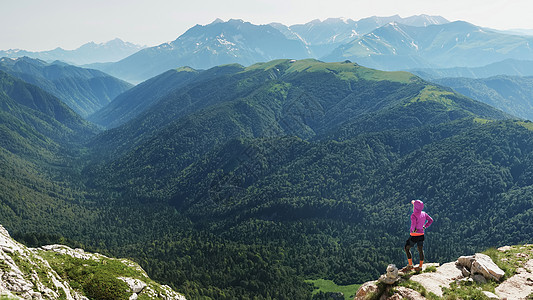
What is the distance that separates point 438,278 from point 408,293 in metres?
5.92

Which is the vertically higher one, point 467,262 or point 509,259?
point 467,262

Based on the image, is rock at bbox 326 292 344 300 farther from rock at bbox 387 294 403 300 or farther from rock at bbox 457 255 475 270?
rock at bbox 387 294 403 300

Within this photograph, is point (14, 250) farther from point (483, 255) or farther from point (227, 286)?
point (227, 286)

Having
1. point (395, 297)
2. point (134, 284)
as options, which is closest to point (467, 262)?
point (395, 297)

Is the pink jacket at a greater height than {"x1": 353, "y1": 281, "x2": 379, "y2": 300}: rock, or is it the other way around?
the pink jacket

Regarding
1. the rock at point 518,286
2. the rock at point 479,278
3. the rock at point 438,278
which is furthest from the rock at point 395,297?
the rock at point 518,286

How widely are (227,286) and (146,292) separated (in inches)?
5202

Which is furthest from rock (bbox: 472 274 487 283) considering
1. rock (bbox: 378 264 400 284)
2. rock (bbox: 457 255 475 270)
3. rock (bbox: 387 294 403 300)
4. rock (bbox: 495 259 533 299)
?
rock (bbox: 387 294 403 300)

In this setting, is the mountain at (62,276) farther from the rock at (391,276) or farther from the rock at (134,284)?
the rock at (391,276)

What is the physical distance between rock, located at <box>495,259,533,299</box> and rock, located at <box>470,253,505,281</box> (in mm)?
988

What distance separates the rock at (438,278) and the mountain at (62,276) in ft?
130

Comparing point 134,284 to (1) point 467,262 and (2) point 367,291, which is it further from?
(1) point 467,262

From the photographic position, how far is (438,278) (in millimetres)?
34250

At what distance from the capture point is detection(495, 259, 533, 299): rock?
3145cm
